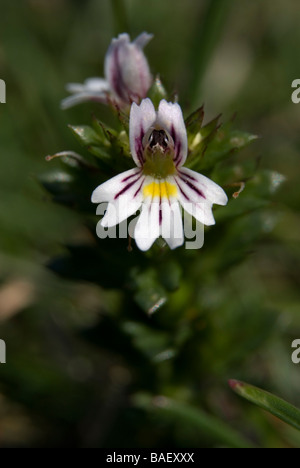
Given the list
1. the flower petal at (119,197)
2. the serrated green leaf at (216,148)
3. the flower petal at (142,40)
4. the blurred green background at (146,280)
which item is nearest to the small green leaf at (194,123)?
the serrated green leaf at (216,148)

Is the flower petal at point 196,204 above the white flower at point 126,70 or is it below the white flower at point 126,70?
below

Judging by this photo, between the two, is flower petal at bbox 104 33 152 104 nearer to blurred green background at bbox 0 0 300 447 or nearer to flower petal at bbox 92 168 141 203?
blurred green background at bbox 0 0 300 447

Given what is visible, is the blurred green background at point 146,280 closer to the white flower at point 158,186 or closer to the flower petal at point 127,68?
the flower petal at point 127,68

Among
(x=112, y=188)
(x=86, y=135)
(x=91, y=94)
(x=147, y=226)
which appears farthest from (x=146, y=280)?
(x=91, y=94)

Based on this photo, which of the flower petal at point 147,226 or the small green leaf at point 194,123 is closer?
the flower petal at point 147,226

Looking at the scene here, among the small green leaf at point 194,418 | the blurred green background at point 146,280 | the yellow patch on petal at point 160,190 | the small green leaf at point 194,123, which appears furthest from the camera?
the blurred green background at point 146,280

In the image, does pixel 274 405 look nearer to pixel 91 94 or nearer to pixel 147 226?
pixel 147 226

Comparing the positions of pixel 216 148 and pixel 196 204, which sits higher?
pixel 216 148
